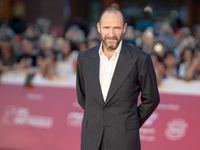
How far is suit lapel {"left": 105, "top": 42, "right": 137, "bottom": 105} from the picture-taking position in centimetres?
265

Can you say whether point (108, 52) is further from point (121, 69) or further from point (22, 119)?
point (22, 119)

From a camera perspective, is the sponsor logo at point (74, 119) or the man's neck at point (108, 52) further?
the sponsor logo at point (74, 119)

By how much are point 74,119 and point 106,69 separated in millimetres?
2403

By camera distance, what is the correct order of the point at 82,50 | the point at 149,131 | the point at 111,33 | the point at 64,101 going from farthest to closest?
1. the point at 82,50
2. the point at 64,101
3. the point at 149,131
4. the point at 111,33

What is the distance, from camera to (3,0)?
16984mm

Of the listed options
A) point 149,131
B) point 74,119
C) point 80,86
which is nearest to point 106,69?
point 80,86

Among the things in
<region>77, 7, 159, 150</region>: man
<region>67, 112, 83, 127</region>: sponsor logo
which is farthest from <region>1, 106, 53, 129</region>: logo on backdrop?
<region>77, 7, 159, 150</region>: man

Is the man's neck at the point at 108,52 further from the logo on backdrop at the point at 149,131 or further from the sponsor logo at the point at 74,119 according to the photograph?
the sponsor logo at the point at 74,119

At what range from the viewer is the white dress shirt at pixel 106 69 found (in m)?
2.72

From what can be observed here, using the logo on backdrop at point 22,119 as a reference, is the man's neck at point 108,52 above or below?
above

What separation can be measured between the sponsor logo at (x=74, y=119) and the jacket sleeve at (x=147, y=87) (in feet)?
7.19

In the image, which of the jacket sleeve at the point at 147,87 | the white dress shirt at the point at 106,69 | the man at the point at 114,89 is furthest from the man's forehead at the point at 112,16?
the jacket sleeve at the point at 147,87

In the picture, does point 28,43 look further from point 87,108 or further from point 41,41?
point 87,108

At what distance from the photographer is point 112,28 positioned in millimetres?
2623
